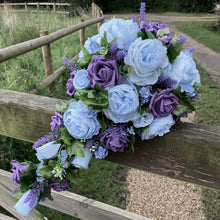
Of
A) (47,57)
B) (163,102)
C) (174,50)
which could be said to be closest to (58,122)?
(163,102)

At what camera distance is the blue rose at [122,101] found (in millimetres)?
761

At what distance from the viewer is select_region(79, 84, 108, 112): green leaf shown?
76cm

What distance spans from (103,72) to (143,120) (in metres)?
0.22

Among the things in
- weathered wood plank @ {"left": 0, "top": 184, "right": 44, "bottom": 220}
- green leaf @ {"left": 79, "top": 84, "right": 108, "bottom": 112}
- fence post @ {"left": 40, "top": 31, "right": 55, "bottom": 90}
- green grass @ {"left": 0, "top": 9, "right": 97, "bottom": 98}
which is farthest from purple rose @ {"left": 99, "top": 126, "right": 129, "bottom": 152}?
fence post @ {"left": 40, "top": 31, "right": 55, "bottom": 90}

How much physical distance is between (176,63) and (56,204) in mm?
1428

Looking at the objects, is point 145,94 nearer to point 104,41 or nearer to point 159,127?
point 159,127

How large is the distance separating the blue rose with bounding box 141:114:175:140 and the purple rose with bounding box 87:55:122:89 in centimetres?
20

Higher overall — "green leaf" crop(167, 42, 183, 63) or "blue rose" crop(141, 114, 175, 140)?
"green leaf" crop(167, 42, 183, 63)

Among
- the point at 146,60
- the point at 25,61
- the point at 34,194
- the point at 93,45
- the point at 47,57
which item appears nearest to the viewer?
the point at 146,60

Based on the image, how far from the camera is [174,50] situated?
2.72ft

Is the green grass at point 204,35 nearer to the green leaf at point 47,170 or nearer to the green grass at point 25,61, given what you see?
the green grass at point 25,61

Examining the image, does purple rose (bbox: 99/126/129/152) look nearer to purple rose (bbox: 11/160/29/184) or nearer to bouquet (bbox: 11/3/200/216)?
bouquet (bbox: 11/3/200/216)

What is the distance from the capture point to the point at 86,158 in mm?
914

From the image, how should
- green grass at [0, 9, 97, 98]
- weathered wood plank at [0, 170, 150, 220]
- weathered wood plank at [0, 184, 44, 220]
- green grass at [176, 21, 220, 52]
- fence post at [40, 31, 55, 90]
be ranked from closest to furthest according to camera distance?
weathered wood plank at [0, 170, 150, 220] < weathered wood plank at [0, 184, 44, 220] < green grass at [0, 9, 97, 98] < fence post at [40, 31, 55, 90] < green grass at [176, 21, 220, 52]
